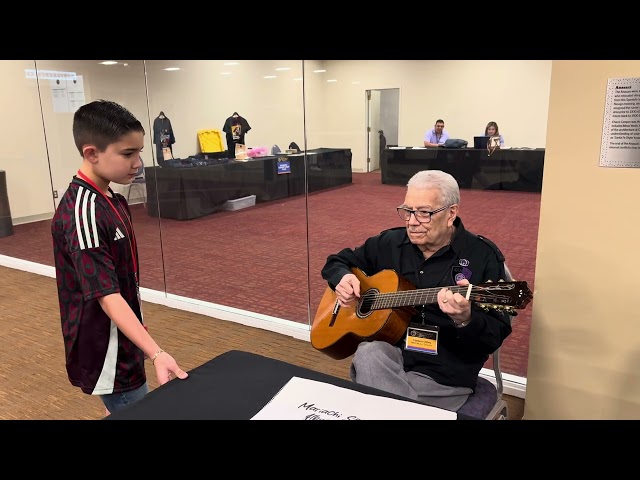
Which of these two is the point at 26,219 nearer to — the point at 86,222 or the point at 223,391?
the point at 86,222

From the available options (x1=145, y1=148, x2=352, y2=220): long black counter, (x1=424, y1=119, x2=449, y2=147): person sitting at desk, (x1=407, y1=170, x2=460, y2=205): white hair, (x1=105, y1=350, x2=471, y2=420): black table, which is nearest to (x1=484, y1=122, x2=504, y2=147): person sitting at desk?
(x1=424, y1=119, x2=449, y2=147): person sitting at desk

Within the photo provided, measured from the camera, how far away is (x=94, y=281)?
53.4 inches

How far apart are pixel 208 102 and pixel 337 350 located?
412 centimetres

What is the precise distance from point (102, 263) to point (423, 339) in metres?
1.12

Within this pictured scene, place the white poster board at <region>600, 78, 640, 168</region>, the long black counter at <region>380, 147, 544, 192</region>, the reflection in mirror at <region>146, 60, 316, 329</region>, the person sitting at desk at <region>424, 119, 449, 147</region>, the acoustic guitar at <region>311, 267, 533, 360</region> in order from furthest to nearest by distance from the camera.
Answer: the reflection in mirror at <region>146, 60, 316, 329</region>, the person sitting at desk at <region>424, 119, 449, 147</region>, the long black counter at <region>380, 147, 544, 192</region>, the white poster board at <region>600, 78, 640, 168</region>, the acoustic guitar at <region>311, 267, 533, 360</region>

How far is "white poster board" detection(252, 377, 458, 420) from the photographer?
1.08 m

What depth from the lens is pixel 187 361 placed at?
3254mm

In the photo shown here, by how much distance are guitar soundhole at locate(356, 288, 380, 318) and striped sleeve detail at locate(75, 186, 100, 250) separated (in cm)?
105


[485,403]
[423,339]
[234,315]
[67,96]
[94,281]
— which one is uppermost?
[67,96]

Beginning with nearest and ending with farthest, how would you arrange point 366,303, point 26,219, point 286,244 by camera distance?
1. point 366,303
2. point 286,244
3. point 26,219

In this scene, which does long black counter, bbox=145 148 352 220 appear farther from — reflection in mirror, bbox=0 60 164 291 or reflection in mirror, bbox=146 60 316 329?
reflection in mirror, bbox=0 60 164 291

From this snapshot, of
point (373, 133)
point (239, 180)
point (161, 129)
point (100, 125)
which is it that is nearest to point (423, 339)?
point (100, 125)

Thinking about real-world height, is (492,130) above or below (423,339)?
above

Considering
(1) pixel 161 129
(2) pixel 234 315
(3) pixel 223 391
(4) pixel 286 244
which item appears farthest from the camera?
(4) pixel 286 244
